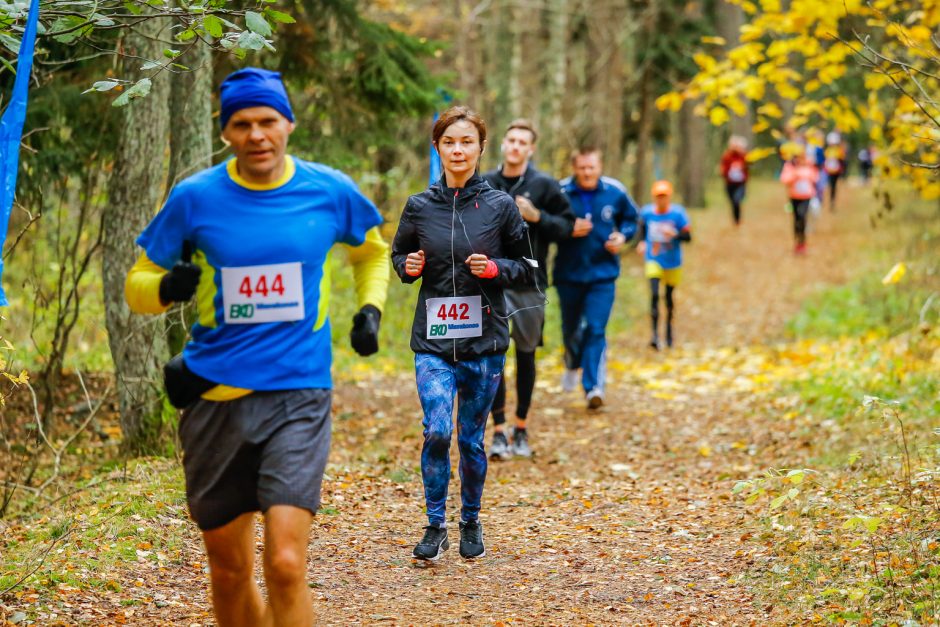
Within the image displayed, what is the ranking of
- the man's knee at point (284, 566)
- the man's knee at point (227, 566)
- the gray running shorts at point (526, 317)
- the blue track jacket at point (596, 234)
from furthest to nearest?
the blue track jacket at point (596, 234), the gray running shorts at point (526, 317), the man's knee at point (227, 566), the man's knee at point (284, 566)

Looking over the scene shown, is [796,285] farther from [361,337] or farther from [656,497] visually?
[361,337]

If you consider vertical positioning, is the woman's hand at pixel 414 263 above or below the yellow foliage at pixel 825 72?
below

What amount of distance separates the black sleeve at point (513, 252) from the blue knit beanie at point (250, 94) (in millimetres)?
2216

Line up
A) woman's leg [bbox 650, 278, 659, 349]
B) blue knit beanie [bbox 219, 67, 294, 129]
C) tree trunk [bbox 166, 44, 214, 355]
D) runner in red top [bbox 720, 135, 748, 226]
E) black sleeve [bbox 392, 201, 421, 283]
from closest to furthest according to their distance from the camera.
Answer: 1. blue knit beanie [bbox 219, 67, 294, 129]
2. black sleeve [bbox 392, 201, 421, 283]
3. tree trunk [bbox 166, 44, 214, 355]
4. woman's leg [bbox 650, 278, 659, 349]
5. runner in red top [bbox 720, 135, 748, 226]

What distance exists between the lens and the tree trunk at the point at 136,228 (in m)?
7.63

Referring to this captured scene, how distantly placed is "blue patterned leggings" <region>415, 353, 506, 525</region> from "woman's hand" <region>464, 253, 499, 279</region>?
484mm

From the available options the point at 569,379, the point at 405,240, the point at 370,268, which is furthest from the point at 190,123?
the point at 569,379

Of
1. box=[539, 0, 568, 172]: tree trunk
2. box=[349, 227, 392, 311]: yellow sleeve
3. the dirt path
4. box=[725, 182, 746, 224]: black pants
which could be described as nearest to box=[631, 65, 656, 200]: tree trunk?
box=[725, 182, 746, 224]: black pants

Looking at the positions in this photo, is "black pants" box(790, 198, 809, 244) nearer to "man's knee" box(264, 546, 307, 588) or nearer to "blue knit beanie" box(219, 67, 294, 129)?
"blue knit beanie" box(219, 67, 294, 129)

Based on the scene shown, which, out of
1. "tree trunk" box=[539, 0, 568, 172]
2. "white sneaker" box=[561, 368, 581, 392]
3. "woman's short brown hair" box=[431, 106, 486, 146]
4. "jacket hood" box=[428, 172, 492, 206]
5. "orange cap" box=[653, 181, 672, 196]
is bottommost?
"white sneaker" box=[561, 368, 581, 392]

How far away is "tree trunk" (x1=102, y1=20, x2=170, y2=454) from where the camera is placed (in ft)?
25.0

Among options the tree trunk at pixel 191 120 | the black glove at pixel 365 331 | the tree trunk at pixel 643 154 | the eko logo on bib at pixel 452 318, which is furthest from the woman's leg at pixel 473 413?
the tree trunk at pixel 643 154

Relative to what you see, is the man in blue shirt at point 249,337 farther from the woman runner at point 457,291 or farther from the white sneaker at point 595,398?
the white sneaker at point 595,398

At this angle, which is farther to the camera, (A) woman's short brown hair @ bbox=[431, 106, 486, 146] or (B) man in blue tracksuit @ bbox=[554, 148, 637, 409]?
(B) man in blue tracksuit @ bbox=[554, 148, 637, 409]
